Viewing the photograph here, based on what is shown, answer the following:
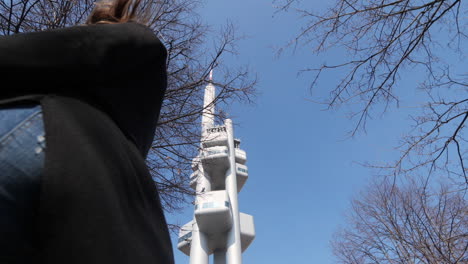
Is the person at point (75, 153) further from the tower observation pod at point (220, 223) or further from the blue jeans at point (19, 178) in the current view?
the tower observation pod at point (220, 223)

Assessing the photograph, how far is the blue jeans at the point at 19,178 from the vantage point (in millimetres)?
524

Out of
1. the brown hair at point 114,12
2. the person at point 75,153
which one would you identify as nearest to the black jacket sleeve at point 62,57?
the person at point 75,153

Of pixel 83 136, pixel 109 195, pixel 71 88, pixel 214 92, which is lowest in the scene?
pixel 109 195

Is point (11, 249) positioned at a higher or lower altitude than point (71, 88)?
lower

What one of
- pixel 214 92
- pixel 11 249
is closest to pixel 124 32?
pixel 11 249

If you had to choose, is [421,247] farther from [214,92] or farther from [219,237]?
[219,237]

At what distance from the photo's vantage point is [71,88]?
29.0 inches

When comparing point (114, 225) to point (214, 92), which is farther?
point (214, 92)

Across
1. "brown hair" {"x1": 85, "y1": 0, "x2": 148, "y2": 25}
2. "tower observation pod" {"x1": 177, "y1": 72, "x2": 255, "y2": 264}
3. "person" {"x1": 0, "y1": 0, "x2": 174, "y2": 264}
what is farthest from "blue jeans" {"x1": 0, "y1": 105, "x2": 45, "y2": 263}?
"tower observation pod" {"x1": 177, "y1": 72, "x2": 255, "y2": 264}

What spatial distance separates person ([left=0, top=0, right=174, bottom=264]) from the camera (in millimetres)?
537

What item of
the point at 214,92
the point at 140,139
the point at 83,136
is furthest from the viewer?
the point at 214,92

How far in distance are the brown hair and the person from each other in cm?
22

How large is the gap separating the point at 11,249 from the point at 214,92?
3.56 meters

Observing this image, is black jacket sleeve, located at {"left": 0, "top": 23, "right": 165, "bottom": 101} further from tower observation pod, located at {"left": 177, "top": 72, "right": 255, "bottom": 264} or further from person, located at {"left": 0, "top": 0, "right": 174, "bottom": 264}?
tower observation pod, located at {"left": 177, "top": 72, "right": 255, "bottom": 264}
